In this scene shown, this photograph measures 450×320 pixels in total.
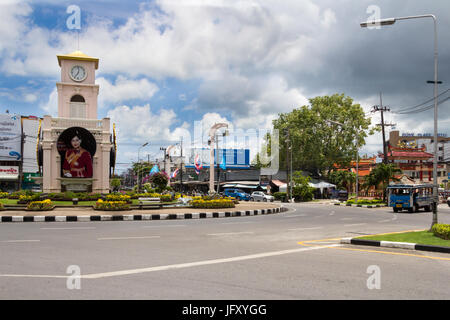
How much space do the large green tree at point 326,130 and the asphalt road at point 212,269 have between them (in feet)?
160

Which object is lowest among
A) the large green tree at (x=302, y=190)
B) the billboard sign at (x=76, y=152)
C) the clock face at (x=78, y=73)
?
the large green tree at (x=302, y=190)

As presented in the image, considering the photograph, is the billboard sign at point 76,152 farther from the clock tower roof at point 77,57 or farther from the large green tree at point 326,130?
the large green tree at point 326,130

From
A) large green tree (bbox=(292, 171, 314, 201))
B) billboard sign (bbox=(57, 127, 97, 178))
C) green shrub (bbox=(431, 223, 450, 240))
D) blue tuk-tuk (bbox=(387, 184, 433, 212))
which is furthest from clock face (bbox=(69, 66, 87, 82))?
green shrub (bbox=(431, 223, 450, 240))

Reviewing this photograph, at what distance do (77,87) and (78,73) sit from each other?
1.43 m

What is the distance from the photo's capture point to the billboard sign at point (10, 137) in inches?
2197

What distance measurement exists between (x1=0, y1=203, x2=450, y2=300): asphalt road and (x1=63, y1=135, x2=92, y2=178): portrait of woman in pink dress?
21823mm

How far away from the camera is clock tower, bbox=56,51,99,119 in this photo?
3556cm

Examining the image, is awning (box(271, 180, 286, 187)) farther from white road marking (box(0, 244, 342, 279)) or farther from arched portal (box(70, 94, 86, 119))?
white road marking (box(0, 244, 342, 279))

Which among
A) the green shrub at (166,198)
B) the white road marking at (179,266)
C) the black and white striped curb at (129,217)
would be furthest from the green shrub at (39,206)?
the white road marking at (179,266)

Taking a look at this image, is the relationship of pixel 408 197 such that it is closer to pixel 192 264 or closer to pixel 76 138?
pixel 192 264

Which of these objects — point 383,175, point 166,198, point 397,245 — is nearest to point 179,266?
point 397,245

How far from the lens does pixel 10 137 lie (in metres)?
56.1
